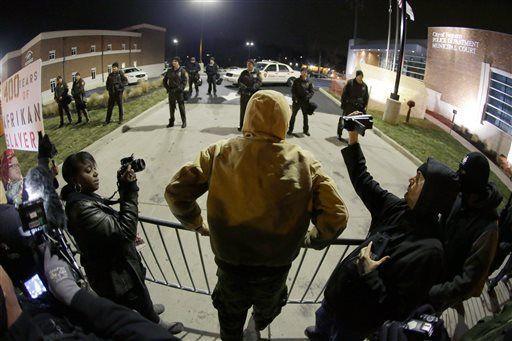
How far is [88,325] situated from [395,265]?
1.74m

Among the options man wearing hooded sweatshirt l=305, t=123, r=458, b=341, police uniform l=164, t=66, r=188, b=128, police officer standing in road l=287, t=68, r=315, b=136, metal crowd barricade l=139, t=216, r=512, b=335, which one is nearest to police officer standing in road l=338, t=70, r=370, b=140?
police officer standing in road l=287, t=68, r=315, b=136

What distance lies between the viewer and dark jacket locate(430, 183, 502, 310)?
2396mm

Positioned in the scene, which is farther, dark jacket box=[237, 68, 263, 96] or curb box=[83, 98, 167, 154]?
dark jacket box=[237, 68, 263, 96]

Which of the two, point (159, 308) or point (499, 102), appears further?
point (499, 102)

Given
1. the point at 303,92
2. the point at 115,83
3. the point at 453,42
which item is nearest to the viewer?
the point at 303,92

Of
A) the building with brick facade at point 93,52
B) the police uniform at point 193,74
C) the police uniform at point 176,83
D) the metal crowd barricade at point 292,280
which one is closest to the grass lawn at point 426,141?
the metal crowd barricade at point 292,280

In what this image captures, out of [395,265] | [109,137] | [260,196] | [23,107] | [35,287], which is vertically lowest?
[35,287]

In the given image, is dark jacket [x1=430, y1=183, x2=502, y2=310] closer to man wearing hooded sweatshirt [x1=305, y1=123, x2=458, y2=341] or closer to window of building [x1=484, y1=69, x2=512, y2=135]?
man wearing hooded sweatshirt [x1=305, y1=123, x2=458, y2=341]

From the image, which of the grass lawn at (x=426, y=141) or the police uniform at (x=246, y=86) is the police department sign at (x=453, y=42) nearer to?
the grass lawn at (x=426, y=141)

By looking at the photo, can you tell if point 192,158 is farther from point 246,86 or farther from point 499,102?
point 499,102

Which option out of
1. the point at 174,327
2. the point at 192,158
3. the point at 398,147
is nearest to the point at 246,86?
the point at 192,158

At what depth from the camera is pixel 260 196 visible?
1949 millimetres

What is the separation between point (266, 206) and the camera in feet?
6.41

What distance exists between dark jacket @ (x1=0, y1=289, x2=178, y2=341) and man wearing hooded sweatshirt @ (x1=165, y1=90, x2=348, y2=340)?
838 millimetres
